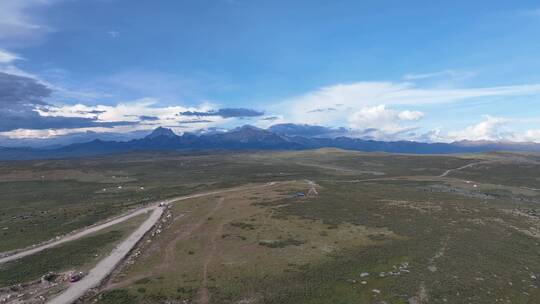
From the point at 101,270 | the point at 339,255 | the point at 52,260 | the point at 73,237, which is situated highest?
the point at 339,255

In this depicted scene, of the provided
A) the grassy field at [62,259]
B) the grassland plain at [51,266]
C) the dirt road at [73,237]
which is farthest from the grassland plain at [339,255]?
the dirt road at [73,237]

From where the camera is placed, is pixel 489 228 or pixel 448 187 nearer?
A: pixel 489 228

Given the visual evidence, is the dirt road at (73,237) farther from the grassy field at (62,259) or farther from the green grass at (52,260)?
the green grass at (52,260)

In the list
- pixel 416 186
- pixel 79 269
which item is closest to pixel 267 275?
pixel 79 269

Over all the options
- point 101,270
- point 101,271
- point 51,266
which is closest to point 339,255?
point 101,271

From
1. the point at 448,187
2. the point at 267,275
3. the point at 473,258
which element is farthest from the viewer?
the point at 448,187

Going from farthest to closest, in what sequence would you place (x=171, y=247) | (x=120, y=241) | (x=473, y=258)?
(x=120, y=241) → (x=171, y=247) → (x=473, y=258)

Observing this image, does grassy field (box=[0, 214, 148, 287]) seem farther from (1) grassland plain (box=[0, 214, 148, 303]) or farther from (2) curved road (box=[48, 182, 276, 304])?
(2) curved road (box=[48, 182, 276, 304])

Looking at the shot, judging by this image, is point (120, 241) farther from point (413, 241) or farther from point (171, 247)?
point (413, 241)

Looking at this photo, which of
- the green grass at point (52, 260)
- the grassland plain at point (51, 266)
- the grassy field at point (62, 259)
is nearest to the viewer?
the grassland plain at point (51, 266)

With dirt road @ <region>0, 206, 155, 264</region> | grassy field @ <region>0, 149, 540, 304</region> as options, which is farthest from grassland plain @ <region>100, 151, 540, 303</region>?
dirt road @ <region>0, 206, 155, 264</region>

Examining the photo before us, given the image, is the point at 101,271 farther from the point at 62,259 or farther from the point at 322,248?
the point at 322,248
